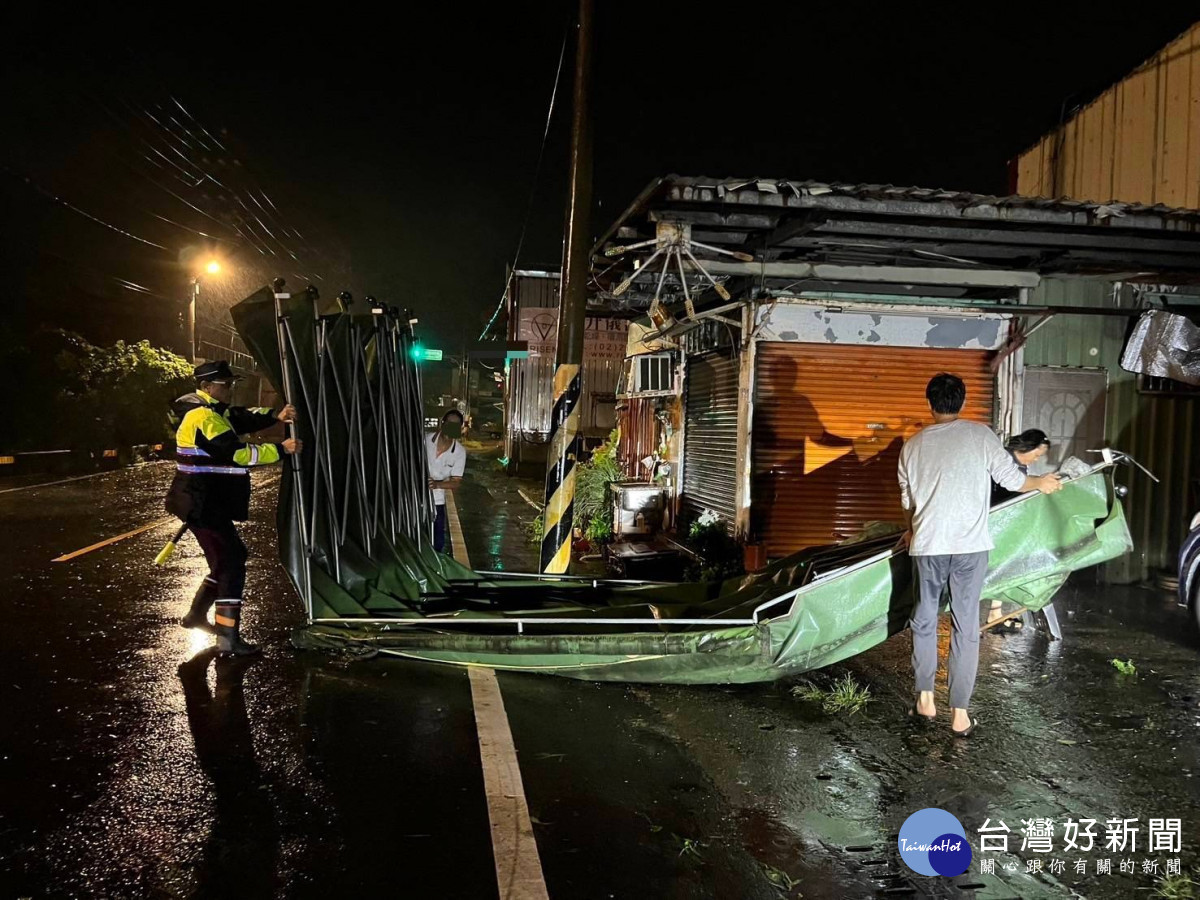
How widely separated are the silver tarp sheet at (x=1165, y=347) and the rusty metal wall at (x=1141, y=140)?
2.35m

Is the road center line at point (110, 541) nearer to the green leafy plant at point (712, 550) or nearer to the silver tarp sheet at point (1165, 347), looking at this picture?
the green leafy plant at point (712, 550)

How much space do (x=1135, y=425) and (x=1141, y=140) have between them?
179 inches

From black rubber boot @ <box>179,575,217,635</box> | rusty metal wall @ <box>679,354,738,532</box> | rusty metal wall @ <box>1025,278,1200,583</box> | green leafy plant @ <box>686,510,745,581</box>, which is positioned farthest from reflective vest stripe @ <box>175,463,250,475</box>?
rusty metal wall @ <box>1025,278,1200,583</box>

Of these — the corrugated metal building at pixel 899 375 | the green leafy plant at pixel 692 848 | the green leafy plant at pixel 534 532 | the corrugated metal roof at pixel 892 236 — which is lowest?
the green leafy plant at pixel 692 848

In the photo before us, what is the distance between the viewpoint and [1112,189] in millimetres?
11844

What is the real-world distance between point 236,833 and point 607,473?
996 cm

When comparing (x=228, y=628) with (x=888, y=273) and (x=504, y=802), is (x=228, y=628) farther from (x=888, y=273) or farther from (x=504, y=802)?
(x=888, y=273)

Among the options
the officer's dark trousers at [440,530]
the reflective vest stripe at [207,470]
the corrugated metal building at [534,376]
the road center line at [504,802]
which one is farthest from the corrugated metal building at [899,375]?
the corrugated metal building at [534,376]

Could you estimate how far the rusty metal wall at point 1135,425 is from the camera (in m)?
9.34

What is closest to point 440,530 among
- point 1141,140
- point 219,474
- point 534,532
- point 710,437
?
point 219,474

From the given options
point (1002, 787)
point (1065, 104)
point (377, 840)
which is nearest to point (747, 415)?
point (1002, 787)

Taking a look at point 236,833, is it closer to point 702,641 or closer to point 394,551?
point 702,641

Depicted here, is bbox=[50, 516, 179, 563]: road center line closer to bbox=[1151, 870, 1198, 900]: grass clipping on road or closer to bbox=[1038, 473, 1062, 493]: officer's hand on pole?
bbox=[1038, 473, 1062, 493]: officer's hand on pole

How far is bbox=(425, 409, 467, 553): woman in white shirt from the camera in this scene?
868cm
